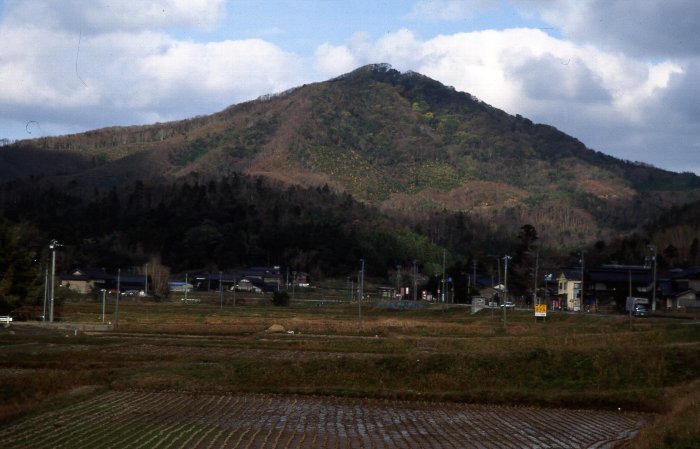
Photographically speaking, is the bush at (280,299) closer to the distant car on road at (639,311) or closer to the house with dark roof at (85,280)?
the house with dark roof at (85,280)

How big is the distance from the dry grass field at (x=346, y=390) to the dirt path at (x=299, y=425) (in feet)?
0.17

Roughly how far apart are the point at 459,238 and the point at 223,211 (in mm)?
42719

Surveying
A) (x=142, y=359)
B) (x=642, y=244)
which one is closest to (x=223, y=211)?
(x=642, y=244)

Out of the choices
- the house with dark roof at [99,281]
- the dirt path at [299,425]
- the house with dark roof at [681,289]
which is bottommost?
the dirt path at [299,425]

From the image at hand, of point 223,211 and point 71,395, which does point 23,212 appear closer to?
point 223,211

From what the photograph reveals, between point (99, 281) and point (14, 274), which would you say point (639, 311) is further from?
point (99, 281)

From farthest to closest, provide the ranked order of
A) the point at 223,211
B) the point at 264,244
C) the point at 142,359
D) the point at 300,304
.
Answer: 1. the point at 223,211
2. the point at 264,244
3. the point at 300,304
4. the point at 142,359

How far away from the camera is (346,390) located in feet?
92.8

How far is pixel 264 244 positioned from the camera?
13188 centimetres

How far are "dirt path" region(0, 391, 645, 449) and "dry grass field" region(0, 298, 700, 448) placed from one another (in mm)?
52

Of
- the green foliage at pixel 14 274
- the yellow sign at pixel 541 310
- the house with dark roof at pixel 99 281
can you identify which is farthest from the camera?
the house with dark roof at pixel 99 281

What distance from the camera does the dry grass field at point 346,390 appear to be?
63.8 feet

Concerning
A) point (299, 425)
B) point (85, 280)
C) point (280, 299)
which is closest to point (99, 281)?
point (85, 280)

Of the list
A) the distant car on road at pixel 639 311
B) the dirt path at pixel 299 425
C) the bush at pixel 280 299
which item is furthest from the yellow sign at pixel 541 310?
the bush at pixel 280 299
